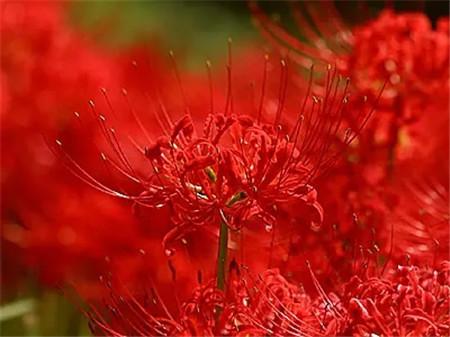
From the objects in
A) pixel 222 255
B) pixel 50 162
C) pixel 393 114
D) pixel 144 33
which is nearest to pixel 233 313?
pixel 222 255

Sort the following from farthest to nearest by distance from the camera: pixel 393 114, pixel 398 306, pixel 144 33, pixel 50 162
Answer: pixel 144 33, pixel 50 162, pixel 393 114, pixel 398 306

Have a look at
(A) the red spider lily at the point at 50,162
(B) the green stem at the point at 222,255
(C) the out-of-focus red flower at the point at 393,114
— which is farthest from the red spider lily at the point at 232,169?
(A) the red spider lily at the point at 50,162

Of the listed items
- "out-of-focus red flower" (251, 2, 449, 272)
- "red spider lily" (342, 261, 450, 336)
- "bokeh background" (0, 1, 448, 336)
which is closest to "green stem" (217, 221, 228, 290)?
"red spider lily" (342, 261, 450, 336)

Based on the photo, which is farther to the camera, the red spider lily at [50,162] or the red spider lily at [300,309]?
the red spider lily at [50,162]

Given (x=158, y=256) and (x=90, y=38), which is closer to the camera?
(x=158, y=256)

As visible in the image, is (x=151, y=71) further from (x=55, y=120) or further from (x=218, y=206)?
(x=218, y=206)

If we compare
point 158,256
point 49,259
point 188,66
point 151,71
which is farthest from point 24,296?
point 188,66

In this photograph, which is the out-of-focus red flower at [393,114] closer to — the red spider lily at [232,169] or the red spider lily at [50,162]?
the red spider lily at [232,169]

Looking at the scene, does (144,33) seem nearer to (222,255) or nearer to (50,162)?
(50,162)
